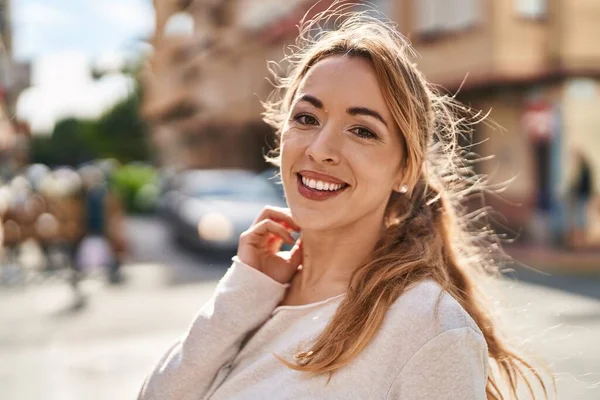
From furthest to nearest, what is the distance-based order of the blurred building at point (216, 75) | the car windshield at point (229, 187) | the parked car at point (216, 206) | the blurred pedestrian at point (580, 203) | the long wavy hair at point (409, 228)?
the blurred building at point (216, 75) < the blurred pedestrian at point (580, 203) < the car windshield at point (229, 187) < the parked car at point (216, 206) < the long wavy hair at point (409, 228)

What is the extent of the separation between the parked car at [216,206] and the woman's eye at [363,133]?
38.6 ft

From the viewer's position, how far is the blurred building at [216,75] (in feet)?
102

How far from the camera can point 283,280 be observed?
230cm

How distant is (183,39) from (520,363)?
153 feet

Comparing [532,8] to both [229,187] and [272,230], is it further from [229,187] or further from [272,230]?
[272,230]

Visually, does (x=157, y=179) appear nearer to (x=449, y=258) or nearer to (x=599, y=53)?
(x=599, y=53)

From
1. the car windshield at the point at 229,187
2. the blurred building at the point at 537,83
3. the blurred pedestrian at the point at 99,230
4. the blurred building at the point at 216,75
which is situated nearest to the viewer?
the blurred pedestrian at the point at 99,230

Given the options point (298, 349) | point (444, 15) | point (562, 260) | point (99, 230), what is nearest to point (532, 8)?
point (444, 15)

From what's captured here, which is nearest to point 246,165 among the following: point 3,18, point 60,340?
point 3,18

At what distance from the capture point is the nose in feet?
6.52

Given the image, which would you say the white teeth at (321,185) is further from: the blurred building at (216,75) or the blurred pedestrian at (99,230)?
the blurred building at (216,75)

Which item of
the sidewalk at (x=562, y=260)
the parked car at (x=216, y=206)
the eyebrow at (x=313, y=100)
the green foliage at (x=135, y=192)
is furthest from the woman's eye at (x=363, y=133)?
the green foliage at (x=135, y=192)

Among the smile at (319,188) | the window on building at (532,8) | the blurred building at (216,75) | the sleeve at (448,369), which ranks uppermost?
the blurred building at (216,75)

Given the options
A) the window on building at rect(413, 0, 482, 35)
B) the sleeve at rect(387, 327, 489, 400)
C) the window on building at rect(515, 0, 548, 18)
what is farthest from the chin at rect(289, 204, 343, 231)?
the window on building at rect(515, 0, 548, 18)
